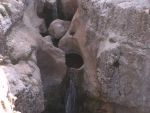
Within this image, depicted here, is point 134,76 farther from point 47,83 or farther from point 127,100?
point 47,83

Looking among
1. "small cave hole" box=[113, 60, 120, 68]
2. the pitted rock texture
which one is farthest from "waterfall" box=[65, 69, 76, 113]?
"small cave hole" box=[113, 60, 120, 68]

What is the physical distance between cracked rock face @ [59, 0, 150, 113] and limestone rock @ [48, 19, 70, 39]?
1366 millimetres

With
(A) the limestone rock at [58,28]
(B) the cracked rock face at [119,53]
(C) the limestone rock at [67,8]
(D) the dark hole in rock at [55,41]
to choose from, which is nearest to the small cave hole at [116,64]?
(B) the cracked rock face at [119,53]

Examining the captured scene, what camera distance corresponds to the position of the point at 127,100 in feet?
25.6

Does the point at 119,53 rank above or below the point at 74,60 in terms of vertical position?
above

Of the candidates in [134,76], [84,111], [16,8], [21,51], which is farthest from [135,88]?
[16,8]

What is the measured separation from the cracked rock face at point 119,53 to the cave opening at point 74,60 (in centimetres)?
71

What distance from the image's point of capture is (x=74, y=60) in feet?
31.0

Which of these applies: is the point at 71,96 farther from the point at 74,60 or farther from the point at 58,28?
the point at 58,28

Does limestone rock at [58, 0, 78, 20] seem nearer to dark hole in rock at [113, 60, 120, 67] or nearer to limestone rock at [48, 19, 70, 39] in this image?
limestone rock at [48, 19, 70, 39]

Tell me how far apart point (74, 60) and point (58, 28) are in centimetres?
100

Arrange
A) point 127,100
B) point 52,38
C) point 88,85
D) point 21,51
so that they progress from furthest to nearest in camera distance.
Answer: point 52,38, point 88,85, point 127,100, point 21,51

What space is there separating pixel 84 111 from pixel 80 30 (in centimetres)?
202

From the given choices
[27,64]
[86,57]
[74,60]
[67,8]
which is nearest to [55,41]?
[74,60]
